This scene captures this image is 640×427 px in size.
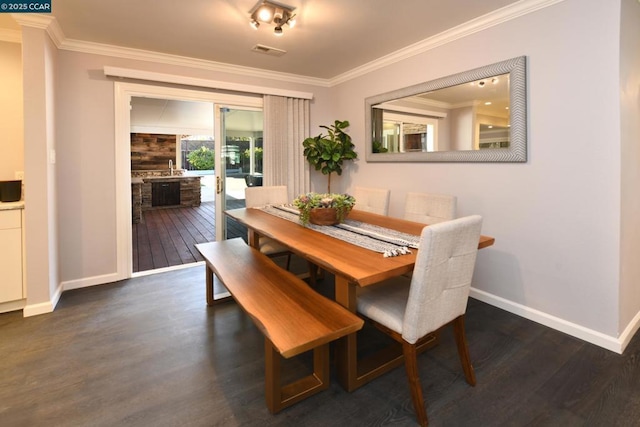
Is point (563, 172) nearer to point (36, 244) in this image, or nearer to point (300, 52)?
point (300, 52)

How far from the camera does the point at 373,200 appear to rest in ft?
10.2

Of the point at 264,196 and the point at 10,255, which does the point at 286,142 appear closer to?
the point at 264,196

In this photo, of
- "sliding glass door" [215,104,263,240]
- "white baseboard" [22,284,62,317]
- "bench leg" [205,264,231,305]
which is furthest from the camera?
"sliding glass door" [215,104,263,240]

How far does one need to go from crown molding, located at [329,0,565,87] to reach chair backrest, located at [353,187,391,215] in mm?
1450

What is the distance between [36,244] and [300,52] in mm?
2971

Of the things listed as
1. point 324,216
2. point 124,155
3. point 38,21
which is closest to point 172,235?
point 124,155

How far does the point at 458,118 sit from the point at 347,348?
2252 millimetres

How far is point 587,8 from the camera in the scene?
81.5 inches

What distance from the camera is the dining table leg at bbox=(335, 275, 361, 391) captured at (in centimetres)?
168

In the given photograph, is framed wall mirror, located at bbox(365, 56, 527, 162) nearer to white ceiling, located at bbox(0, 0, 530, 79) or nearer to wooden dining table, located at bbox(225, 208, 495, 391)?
white ceiling, located at bbox(0, 0, 530, 79)

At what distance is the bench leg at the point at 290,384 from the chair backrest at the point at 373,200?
1611mm

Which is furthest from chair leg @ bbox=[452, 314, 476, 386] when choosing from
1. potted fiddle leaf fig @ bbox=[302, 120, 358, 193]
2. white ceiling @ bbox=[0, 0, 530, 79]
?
potted fiddle leaf fig @ bbox=[302, 120, 358, 193]

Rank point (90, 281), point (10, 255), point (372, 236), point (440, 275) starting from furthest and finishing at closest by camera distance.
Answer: point (90, 281), point (10, 255), point (372, 236), point (440, 275)

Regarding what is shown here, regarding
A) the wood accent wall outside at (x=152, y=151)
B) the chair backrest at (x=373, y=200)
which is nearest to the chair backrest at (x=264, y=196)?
the chair backrest at (x=373, y=200)
